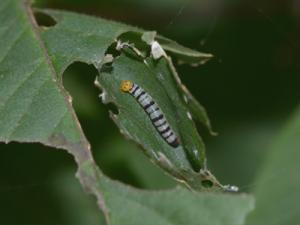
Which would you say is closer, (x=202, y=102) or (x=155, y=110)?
(x=155, y=110)

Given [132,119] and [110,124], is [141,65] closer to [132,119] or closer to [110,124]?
[132,119]

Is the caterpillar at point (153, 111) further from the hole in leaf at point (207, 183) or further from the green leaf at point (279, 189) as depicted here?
the green leaf at point (279, 189)

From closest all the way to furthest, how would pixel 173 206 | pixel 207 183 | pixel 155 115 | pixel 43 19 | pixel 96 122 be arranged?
pixel 173 206
pixel 207 183
pixel 155 115
pixel 43 19
pixel 96 122

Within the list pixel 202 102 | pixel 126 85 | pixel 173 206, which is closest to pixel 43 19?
pixel 126 85

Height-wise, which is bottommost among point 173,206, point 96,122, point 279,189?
point 96,122

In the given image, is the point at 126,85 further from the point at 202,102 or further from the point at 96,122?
the point at 202,102

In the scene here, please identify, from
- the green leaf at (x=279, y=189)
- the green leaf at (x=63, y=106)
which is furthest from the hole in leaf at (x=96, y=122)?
the green leaf at (x=279, y=189)

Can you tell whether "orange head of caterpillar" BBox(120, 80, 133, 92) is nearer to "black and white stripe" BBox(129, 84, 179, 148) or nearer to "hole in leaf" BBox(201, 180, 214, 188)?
"black and white stripe" BBox(129, 84, 179, 148)

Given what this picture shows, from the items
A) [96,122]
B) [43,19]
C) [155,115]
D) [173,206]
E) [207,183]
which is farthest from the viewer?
[96,122]

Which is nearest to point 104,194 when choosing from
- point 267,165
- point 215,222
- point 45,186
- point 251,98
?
point 215,222
